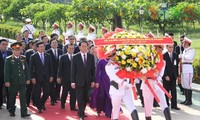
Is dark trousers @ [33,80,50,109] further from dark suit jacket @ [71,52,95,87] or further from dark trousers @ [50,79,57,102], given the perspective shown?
dark suit jacket @ [71,52,95,87]

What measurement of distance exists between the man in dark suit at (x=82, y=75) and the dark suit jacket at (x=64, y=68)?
0.98 metres

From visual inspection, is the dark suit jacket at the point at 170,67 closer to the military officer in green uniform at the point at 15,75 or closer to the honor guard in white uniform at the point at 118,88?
the honor guard in white uniform at the point at 118,88

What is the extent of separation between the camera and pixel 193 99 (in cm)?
1077

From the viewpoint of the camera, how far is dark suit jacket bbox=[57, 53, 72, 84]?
9414 millimetres

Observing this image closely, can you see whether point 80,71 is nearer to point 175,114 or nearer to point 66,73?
point 66,73

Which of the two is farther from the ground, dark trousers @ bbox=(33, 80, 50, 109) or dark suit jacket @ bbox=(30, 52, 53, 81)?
dark suit jacket @ bbox=(30, 52, 53, 81)

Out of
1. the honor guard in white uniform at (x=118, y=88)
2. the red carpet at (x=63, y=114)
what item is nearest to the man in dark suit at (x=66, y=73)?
the red carpet at (x=63, y=114)

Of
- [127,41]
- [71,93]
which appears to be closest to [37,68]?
[71,93]

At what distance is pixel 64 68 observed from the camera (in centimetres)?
948

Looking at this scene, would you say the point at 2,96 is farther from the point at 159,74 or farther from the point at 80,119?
the point at 159,74

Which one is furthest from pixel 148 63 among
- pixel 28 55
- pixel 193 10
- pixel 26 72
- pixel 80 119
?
pixel 193 10

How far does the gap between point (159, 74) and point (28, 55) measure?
400 cm

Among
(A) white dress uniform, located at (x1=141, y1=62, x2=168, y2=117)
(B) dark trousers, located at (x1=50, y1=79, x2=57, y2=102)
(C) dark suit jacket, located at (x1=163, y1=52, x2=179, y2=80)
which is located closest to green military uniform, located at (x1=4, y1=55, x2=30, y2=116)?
(B) dark trousers, located at (x1=50, y1=79, x2=57, y2=102)

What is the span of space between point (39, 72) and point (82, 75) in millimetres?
1287
